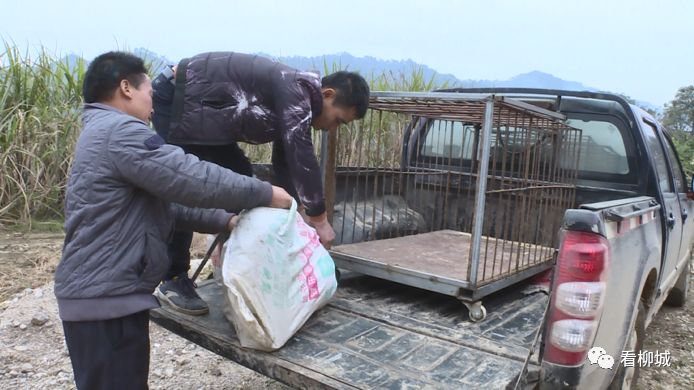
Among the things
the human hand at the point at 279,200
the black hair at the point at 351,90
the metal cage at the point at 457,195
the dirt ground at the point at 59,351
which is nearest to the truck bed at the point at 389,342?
the metal cage at the point at 457,195

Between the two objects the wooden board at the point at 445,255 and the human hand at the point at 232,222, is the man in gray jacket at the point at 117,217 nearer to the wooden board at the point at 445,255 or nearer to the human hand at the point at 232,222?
the human hand at the point at 232,222

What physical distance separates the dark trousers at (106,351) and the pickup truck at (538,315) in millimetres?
388

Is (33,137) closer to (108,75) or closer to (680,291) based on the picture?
(108,75)

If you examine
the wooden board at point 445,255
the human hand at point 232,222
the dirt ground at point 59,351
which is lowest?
the dirt ground at point 59,351

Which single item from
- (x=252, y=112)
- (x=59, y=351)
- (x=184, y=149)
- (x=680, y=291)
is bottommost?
(x=59, y=351)

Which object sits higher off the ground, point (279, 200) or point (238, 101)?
point (238, 101)

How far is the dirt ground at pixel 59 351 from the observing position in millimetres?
2924

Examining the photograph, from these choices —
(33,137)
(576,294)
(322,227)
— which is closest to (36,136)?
(33,137)

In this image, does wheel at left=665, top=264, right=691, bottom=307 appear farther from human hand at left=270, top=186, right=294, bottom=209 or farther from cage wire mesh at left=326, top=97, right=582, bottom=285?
human hand at left=270, top=186, right=294, bottom=209

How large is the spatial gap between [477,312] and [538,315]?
0.95 ft

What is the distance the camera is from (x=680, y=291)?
15.0 feet

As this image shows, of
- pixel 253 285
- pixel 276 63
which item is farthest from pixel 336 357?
pixel 276 63

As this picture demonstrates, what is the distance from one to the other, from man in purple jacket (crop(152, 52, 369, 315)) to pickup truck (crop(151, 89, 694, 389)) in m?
0.30

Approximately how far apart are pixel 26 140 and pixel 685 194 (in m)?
5.60
